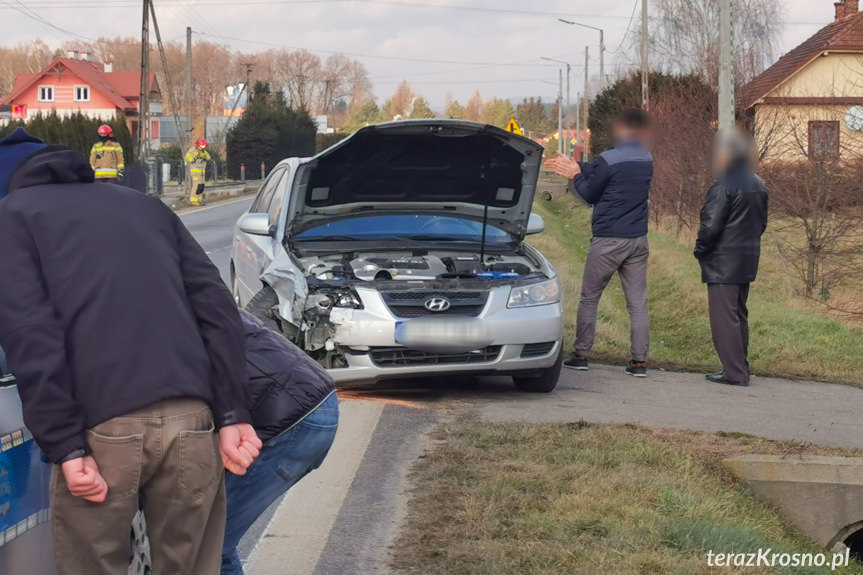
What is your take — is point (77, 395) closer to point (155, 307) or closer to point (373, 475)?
point (155, 307)

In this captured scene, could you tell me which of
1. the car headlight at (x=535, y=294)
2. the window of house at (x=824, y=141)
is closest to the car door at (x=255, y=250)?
the car headlight at (x=535, y=294)

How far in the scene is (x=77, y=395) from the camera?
9.35ft

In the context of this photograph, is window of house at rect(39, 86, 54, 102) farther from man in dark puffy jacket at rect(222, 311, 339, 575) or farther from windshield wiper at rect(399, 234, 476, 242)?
man in dark puffy jacket at rect(222, 311, 339, 575)

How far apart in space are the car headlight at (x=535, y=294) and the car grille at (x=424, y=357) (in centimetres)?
35

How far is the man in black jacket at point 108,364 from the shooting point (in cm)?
280

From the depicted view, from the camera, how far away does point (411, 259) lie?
28.2 feet

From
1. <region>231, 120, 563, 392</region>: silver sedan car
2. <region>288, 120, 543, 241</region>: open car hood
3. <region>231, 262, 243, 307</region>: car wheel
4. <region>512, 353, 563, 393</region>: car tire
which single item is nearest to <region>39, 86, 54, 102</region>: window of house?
<region>231, 262, 243, 307</region>: car wheel

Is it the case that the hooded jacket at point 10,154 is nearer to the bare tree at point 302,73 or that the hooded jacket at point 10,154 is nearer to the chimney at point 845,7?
the chimney at point 845,7

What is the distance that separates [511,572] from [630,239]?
500 centimetres

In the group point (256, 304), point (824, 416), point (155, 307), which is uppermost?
point (155, 307)

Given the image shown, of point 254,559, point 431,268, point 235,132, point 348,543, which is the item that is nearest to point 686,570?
point 348,543

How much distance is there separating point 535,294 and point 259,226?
2.07 metres

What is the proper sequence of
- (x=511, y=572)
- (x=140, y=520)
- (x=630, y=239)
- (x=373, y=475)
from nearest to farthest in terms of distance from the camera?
(x=140, y=520) < (x=511, y=572) < (x=373, y=475) < (x=630, y=239)

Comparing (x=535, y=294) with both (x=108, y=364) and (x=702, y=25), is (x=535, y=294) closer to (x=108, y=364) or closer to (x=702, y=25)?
(x=108, y=364)
